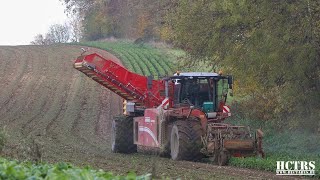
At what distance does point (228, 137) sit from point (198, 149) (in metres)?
0.94

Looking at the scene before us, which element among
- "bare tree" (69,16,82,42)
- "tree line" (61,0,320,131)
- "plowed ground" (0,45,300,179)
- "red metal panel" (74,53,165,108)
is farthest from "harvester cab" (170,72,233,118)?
"bare tree" (69,16,82,42)

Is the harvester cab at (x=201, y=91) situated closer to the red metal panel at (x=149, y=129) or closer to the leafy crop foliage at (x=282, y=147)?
the red metal panel at (x=149, y=129)

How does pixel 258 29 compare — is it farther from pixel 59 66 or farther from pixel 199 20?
pixel 59 66

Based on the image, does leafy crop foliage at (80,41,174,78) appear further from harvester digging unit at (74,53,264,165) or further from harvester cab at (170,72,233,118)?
harvester cab at (170,72,233,118)

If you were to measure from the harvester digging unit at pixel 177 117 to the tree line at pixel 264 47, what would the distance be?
2722 mm

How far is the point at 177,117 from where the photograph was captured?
19172 mm

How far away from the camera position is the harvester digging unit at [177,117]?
17.9m

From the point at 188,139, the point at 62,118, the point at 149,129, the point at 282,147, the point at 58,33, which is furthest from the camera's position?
the point at 58,33

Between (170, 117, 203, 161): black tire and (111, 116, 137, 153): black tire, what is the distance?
4.48m

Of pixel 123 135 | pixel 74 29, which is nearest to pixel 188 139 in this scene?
pixel 123 135

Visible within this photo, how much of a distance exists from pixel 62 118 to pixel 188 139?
14.9 m

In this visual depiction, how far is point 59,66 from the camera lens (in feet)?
154

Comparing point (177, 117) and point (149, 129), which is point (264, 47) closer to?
point (177, 117)

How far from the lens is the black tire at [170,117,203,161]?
717 inches
